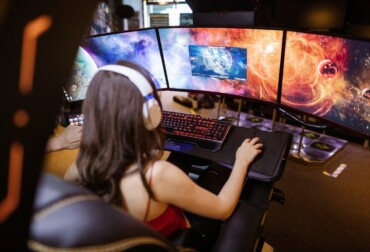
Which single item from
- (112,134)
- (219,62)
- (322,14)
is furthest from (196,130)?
(322,14)

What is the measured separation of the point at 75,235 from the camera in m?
0.39

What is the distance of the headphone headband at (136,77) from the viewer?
73cm

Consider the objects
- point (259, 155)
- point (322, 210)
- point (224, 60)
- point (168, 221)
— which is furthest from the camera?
point (322, 210)

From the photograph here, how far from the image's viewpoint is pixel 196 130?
136cm

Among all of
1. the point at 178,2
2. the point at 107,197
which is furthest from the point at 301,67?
the point at 178,2

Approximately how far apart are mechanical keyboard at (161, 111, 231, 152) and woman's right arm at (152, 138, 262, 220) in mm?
195

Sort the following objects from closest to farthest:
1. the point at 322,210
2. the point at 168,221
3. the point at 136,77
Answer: the point at 136,77 < the point at 168,221 < the point at 322,210

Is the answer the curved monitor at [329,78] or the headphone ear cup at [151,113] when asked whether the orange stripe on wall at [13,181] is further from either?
the curved monitor at [329,78]

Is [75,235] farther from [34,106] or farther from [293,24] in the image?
[293,24]

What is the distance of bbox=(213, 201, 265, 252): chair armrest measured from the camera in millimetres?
904

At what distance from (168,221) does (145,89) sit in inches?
14.0

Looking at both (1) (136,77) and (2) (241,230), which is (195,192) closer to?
(2) (241,230)

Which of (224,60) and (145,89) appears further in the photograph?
(224,60)

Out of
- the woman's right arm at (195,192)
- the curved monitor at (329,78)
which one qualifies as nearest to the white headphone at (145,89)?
the woman's right arm at (195,192)
